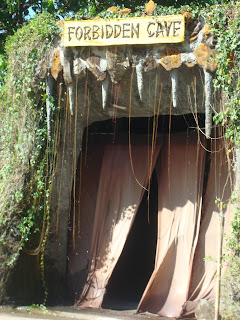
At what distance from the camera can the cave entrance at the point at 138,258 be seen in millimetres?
9602

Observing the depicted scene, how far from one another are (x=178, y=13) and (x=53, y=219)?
11.2 feet

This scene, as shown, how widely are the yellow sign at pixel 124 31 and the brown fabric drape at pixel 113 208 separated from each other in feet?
6.59

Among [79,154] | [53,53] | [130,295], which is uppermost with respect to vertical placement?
[53,53]

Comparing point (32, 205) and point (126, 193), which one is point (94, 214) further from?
point (32, 205)

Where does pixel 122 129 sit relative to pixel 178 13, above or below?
below

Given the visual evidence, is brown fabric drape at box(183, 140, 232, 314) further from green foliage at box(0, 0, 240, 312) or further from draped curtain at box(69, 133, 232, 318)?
green foliage at box(0, 0, 240, 312)

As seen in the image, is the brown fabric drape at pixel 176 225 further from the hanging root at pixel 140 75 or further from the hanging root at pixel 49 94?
the hanging root at pixel 49 94

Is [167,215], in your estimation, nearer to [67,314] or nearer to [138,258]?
[138,258]

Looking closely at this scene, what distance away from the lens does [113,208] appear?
9.06 metres

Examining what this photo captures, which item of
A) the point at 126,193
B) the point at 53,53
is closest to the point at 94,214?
the point at 126,193

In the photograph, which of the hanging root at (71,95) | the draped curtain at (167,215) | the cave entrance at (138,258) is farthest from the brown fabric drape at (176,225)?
the hanging root at (71,95)

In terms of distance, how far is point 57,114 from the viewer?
8555 mm

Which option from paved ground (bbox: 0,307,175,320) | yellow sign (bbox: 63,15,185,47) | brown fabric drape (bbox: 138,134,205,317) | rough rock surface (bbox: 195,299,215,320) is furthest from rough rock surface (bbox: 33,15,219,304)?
rough rock surface (bbox: 195,299,215,320)

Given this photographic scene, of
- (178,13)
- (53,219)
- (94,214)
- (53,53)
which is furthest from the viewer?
(94,214)
